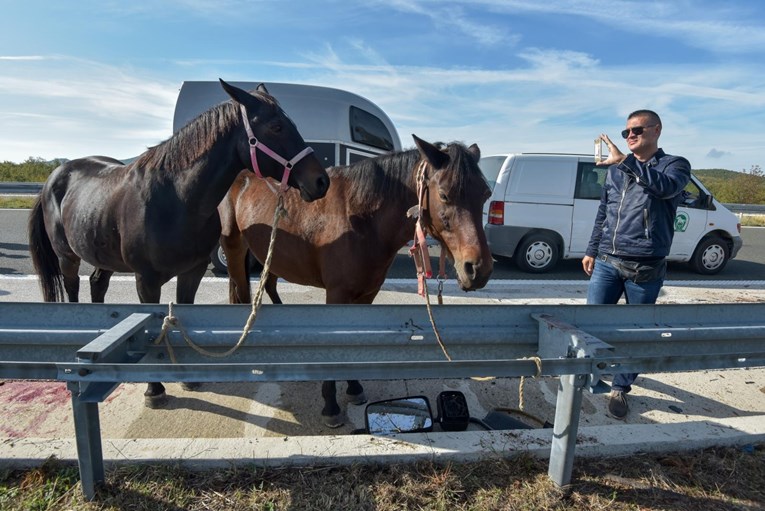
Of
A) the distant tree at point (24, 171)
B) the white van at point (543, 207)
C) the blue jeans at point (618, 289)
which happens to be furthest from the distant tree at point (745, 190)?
the distant tree at point (24, 171)

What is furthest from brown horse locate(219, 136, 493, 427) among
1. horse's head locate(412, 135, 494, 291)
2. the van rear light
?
the van rear light

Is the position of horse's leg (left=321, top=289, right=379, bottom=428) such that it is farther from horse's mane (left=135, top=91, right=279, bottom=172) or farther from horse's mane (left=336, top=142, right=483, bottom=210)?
horse's mane (left=135, top=91, right=279, bottom=172)

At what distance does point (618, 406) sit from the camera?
286 centimetres

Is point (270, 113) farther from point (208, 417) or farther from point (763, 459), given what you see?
point (763, 459)

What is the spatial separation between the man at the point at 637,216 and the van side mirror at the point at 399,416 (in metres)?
1.40

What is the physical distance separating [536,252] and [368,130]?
4166 millimetres

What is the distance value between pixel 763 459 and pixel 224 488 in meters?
2.75

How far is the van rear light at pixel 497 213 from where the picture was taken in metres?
7.18

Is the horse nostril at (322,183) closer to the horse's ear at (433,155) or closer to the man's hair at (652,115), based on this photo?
the horse's ear at (433,155)

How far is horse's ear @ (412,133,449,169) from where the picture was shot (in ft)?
7.52

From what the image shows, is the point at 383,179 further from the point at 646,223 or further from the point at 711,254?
the point at 711,254

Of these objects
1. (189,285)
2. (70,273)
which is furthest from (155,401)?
(70,273)

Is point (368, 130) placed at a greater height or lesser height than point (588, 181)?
greater

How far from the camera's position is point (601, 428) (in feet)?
7.45
